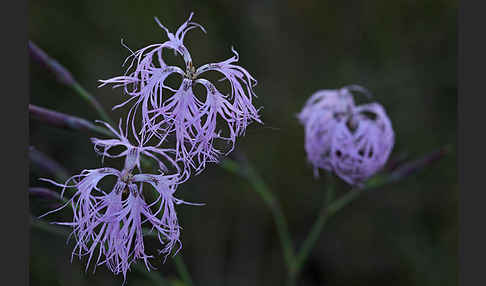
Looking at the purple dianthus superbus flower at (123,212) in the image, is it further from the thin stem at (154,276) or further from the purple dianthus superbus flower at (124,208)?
the thin stem at (154,276)

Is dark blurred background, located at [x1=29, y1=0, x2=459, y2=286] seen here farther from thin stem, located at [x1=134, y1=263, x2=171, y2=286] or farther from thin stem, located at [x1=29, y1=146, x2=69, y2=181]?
thin stem, located at [x1=29, y1=146, x2=69, y2=181]

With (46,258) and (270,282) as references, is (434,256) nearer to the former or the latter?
(270,282)

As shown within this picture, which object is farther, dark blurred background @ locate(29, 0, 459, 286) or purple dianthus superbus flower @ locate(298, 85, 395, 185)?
dark blurred background @ locate(29, 0, 459, 286)

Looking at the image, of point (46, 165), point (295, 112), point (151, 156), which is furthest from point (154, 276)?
point (295, 112)

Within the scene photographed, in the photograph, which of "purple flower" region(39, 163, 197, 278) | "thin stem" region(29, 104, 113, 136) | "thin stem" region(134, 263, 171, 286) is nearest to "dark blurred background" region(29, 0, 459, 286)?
"thin stem" region(134, 263, 171, 286)

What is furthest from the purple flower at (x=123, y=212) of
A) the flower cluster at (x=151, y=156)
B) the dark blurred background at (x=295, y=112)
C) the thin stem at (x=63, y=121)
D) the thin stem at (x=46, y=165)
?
the dark blurred background at (x=295, y=112)

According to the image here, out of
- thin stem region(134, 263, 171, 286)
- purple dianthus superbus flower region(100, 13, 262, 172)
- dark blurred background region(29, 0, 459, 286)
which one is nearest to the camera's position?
purple dianthus superbus flower region(100, 13, 262, 172)
